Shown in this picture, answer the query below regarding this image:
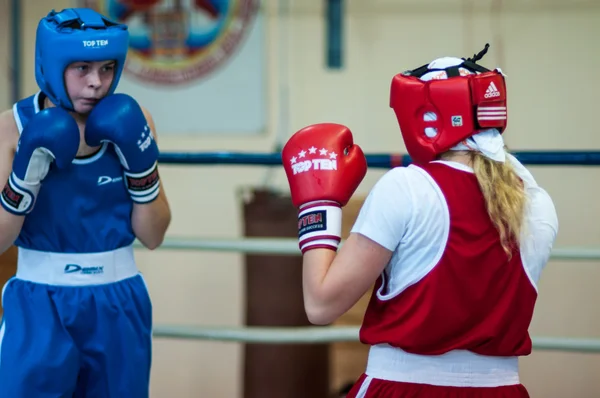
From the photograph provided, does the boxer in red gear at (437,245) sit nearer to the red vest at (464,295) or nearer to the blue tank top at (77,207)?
the red vest at (464,295)

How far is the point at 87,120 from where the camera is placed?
5.35 feet

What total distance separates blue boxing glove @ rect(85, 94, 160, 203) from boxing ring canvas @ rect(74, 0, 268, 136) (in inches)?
73.5

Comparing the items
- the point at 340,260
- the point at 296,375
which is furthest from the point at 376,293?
the point at 296,375

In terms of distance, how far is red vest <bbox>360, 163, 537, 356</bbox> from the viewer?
4.07ft

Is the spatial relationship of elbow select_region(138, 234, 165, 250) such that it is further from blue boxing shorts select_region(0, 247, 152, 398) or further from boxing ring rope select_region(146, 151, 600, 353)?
boxing ring rope select_region(146, 151, 600, 353)

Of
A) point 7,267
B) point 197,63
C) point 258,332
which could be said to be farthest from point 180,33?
point 258,332

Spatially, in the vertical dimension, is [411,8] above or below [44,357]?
above

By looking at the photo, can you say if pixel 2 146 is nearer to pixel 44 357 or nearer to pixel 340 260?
pixel 44 357

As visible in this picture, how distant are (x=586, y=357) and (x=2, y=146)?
267 centimetres

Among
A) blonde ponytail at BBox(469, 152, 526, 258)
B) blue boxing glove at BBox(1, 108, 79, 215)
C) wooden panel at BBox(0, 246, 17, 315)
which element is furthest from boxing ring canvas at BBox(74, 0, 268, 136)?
blonde ponytail at BBox(469, 152, 526, 258)

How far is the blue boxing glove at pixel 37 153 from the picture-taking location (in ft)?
5.13

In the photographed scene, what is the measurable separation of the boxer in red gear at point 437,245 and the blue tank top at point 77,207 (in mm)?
516

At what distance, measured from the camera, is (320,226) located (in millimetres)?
1297

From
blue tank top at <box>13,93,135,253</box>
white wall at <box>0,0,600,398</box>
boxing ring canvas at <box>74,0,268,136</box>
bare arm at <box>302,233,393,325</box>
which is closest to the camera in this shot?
bare arm at <box>302,233,393,325</box>
